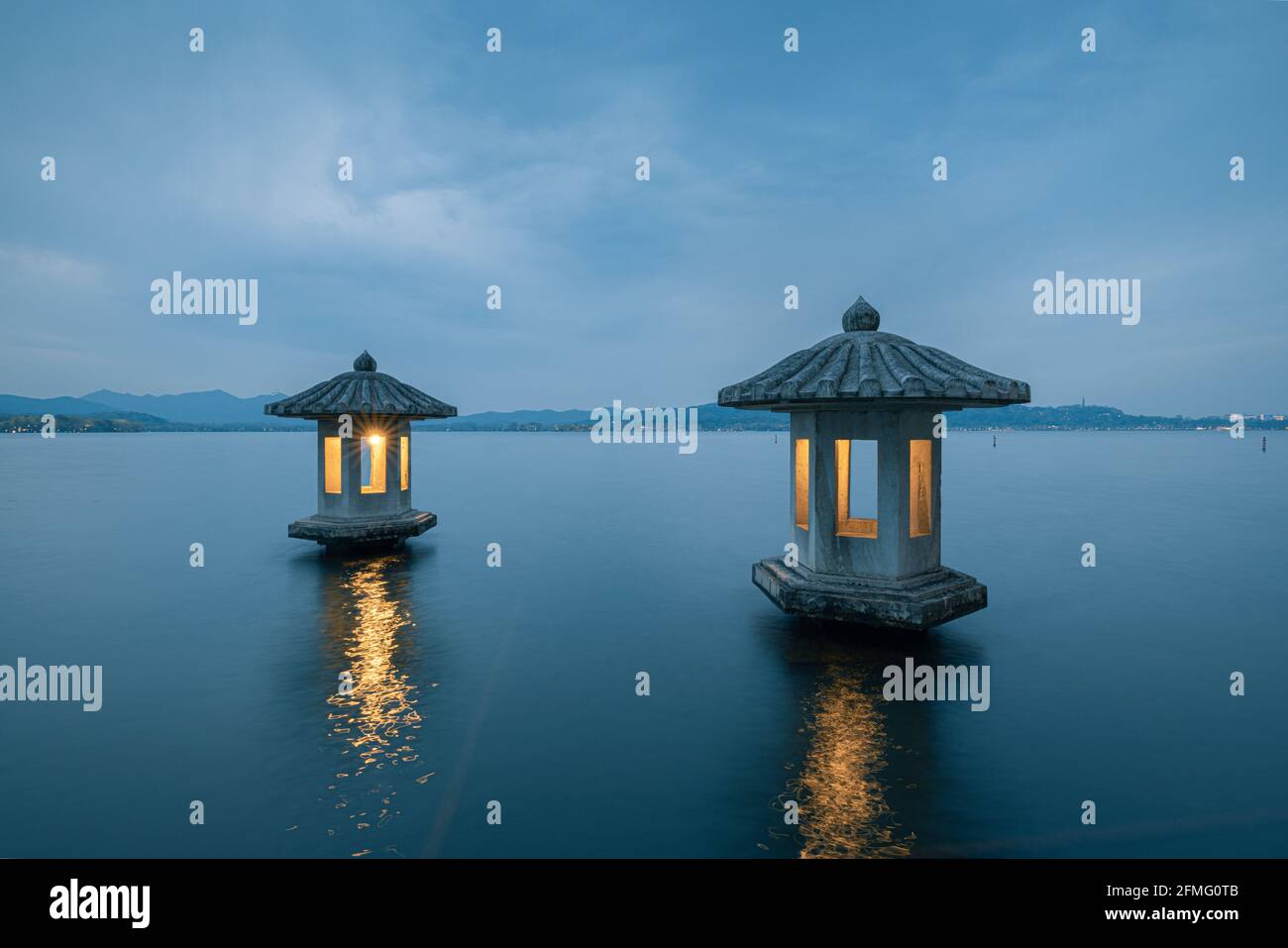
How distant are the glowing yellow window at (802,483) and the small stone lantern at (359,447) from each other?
12.7 m

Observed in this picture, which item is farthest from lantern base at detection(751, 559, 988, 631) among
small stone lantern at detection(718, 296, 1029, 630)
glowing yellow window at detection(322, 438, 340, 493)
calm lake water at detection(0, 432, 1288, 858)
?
glowing yellow window at detection(322, 438, 340, 493)

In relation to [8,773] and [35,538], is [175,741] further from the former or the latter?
[35,538]

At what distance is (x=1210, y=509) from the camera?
3628 centimetres

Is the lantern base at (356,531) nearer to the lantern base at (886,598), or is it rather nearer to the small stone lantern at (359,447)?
the small stone lantern at (359,447)

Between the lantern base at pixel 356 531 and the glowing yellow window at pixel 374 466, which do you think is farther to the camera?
the glowing yellow window at pixel 374 466

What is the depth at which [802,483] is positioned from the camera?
49.9 feet

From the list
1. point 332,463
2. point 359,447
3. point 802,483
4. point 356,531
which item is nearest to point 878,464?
point 802,483

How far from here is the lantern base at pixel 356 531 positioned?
840 inches

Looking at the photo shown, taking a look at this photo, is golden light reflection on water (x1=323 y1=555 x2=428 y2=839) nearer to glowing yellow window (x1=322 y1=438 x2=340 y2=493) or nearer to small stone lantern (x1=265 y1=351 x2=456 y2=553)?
small stone lantern (x1=265 y1=351 x2=456 y2=553)

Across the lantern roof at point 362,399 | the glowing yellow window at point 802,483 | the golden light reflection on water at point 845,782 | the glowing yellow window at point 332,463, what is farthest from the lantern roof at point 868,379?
the glowing yellow window at point 332,463

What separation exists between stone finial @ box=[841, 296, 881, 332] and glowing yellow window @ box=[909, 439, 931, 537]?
2569mm

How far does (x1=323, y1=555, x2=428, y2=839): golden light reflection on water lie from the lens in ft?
23.8
